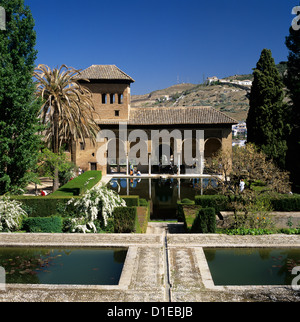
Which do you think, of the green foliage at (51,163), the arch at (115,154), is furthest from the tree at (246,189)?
the arch at (115,154)

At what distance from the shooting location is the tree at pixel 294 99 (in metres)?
20.3

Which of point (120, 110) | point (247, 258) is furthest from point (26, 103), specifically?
point (120, 110)

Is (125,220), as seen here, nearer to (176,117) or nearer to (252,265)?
(252,265)

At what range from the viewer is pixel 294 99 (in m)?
20.7

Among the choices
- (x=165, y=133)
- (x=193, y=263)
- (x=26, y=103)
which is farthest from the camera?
(x=165, y=133)

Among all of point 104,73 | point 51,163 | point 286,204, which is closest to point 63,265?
point 286,204

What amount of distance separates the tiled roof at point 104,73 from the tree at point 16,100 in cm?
1496

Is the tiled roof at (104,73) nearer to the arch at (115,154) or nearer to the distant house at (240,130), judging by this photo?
the arch at (115,154)

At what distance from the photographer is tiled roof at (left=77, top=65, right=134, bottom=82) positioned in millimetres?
29000

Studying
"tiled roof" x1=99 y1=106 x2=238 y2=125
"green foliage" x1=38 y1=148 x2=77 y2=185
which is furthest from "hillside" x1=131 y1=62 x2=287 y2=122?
"green foliage" x1=38 y1=148 x2=77 y2=185
